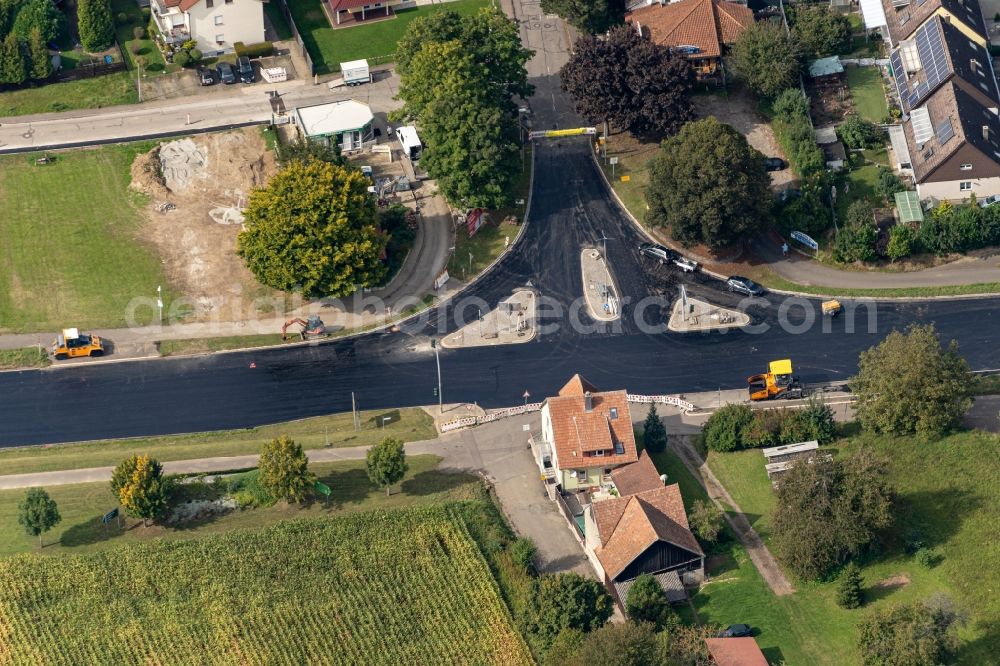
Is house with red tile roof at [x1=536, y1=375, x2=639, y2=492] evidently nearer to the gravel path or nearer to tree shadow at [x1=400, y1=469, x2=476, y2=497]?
the gravel path

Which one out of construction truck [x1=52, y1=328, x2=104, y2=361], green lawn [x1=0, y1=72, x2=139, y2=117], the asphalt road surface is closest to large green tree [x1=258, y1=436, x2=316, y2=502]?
the asphalt road surface

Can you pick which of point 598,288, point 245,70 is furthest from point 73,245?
point 598,288

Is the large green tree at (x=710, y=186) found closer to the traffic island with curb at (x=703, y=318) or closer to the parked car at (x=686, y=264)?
the parked car at (x=686, y=264)

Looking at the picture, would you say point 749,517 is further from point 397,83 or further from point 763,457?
point 397,83

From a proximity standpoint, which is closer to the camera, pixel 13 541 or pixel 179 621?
pixel 179 621

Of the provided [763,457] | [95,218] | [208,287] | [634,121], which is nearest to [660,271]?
[634,121]

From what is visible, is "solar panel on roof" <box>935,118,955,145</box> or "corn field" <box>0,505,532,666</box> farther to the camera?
"solar panel on roof" <box>935,118,955,145</box>

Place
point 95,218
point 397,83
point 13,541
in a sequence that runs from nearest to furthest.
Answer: point 13,541, point 95,218, point 397,83
